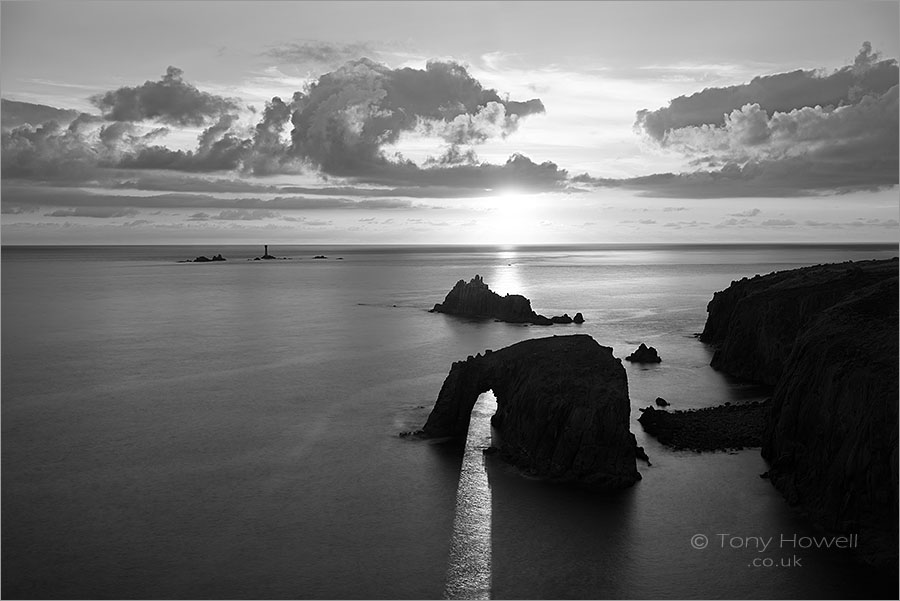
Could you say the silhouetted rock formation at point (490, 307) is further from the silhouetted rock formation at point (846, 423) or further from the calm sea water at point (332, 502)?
the silhouetted rock formation at point (846, 423)

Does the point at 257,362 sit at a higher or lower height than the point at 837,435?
lower

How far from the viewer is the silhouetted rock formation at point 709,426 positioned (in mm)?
50906

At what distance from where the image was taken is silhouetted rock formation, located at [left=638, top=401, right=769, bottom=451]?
5091 centimetres

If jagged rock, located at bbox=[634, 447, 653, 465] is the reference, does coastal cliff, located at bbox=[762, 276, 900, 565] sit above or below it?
above

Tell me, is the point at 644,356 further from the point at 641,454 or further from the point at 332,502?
the point at 332,502

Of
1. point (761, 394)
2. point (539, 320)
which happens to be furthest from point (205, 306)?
point (761, 394)

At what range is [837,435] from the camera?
1549 inches

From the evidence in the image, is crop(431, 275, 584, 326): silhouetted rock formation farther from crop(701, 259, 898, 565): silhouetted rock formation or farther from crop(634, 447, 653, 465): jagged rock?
crop(701, 259, 898, 565): silhouetted rock formation

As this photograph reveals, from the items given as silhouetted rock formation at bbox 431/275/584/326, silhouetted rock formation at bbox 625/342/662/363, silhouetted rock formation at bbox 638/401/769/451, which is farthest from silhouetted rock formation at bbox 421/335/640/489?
silhouetted rock formation at bbox 431/275/584/326

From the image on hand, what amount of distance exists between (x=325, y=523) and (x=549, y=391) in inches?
671

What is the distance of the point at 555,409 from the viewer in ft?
149

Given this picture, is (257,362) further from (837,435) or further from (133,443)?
(837,435)

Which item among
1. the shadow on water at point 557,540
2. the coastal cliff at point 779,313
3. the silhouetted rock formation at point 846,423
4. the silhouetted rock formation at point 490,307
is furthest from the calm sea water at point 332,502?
the silhouetted rock formation at point 490,307

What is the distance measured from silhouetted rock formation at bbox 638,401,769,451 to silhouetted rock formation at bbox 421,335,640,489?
643 cm
